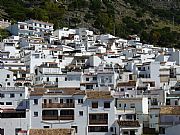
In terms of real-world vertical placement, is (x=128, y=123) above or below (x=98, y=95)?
below

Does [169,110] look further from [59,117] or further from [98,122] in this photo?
[59,117]

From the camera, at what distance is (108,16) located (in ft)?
305

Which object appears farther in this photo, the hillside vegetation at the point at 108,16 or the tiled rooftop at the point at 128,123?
the hillside vegetation at the point at 108,16

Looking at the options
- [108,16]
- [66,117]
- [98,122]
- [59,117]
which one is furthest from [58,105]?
[108,16]

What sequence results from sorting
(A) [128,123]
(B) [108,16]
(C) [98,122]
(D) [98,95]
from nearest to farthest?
(A) [128,123], (C) [98,122], (D) [98,95], (B) [108,16]

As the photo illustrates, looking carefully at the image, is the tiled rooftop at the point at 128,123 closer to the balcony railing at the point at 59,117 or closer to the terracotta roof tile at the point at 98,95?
the terracotta roof tile at the point at 98,95

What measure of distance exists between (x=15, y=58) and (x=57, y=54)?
688cm

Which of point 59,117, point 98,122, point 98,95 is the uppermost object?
point 98,95

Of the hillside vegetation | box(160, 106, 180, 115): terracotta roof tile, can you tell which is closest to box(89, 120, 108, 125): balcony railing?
box(160, 106, 180, 115): terracotta roof tile

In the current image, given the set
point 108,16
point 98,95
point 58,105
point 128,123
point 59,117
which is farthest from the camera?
point 108,16

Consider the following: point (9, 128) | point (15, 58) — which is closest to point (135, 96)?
point (9, 128)

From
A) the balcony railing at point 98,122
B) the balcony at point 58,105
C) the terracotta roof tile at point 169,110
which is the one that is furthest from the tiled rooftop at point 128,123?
the balcony at point 58,105

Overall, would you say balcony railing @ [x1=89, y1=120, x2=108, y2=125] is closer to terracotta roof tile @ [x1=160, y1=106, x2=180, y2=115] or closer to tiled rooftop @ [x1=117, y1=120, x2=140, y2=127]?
tiled rooftop @ [x1=117, y1=120, x2=140, y2=127]

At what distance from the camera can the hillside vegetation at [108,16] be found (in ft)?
273
